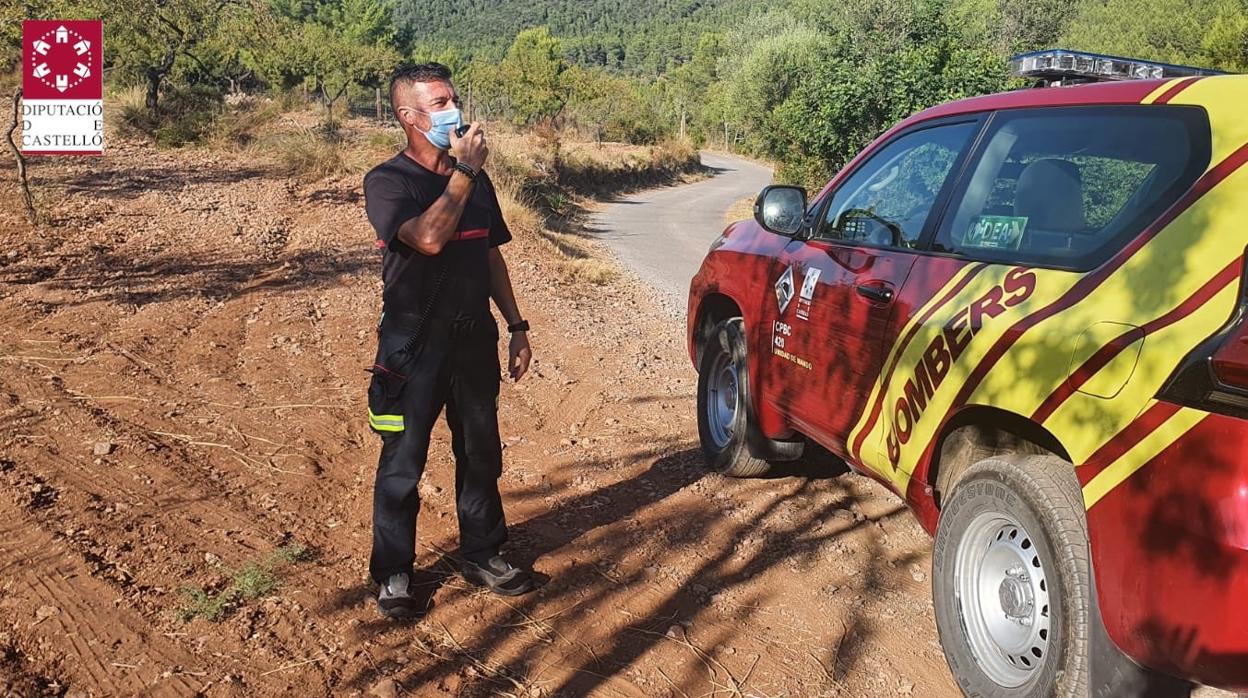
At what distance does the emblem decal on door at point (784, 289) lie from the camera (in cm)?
392

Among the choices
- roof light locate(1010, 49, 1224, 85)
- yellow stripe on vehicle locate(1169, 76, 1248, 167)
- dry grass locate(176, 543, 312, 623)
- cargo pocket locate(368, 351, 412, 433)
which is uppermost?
roof light locate(1010, 49, 1224, 85)

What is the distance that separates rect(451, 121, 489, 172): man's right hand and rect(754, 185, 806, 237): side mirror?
1519mm

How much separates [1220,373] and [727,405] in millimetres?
3085

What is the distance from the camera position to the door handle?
3.12 metres

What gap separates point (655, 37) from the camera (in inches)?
5300

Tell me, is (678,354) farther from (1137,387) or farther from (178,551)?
(1137,387)

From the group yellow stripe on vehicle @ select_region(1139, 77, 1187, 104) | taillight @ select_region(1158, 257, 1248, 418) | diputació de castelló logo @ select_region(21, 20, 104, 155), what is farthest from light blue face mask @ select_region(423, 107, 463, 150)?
diputació de castelló logo @ select_region(21, 20, 104, 155)

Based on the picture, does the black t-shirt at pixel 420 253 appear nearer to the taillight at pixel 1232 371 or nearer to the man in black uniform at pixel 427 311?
the man in black uniform at pixel 427 311

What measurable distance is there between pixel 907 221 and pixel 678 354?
4843 mm

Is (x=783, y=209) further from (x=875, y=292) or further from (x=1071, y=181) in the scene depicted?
(x=1071, y=181)

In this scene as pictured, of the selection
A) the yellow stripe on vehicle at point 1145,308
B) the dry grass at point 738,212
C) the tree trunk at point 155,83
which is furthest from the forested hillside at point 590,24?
the yellow stripe on vehicle at point 1145,308

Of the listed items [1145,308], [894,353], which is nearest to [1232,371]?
[1145,308]

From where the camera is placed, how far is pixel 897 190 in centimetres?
363

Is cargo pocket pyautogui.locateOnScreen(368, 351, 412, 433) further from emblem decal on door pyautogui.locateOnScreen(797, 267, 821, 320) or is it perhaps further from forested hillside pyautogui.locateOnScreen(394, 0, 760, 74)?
forested hillside pyautogui.locateOnScreen(394, 0, 760, 74)
